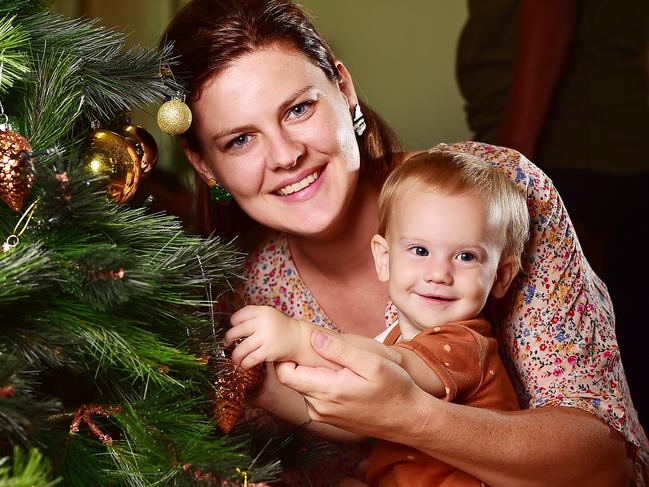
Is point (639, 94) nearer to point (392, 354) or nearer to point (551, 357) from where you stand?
point (551, 357)

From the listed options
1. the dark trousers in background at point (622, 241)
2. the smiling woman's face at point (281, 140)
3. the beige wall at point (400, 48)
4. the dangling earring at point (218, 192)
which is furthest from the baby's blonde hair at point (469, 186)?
the beige wall at point (400, 48)

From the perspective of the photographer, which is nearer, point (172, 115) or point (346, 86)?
point (172, 115)

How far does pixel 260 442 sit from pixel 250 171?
47 centimetres

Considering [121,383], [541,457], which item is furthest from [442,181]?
[121,383]

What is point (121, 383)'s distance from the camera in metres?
0.95

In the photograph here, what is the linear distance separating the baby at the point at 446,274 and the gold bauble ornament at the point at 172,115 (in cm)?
32

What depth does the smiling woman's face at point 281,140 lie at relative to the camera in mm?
1331

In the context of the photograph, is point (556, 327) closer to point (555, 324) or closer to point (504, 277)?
point (555, 324)

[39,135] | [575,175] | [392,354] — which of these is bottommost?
[575,175]

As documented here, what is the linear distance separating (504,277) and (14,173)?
29.5 inches

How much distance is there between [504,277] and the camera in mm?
1310

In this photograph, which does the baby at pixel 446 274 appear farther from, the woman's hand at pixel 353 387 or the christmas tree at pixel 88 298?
the christmas tree at pixel 88 298

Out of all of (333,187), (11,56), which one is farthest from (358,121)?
(11,56)

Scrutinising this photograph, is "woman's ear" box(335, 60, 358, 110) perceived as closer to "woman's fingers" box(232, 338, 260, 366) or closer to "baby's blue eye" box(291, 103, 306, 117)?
"baby's blue eye" box(291, 103, 306, 117)
